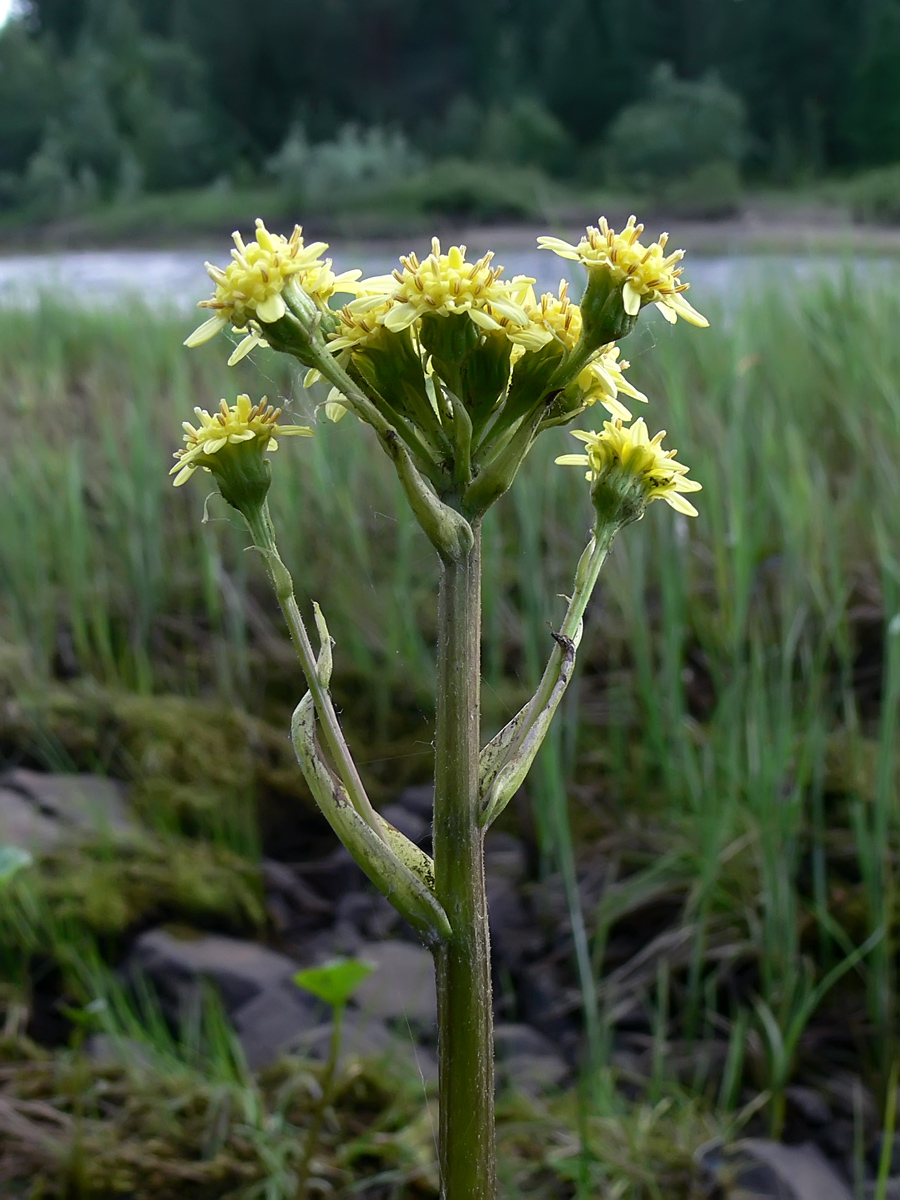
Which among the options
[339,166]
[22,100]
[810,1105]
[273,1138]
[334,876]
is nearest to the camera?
[273,1138]

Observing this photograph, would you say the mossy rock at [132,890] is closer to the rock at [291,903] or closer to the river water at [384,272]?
the rock at [291,903]

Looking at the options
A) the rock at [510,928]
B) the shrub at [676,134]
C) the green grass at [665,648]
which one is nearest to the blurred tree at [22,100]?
the shrub at [676,134]

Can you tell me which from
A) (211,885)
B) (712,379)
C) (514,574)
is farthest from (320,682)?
(712,379)

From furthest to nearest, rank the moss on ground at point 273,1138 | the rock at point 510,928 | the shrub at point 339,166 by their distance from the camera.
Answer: the shrub at point 339,166
the rock at point 510,928
the moss on ground at point 273,1138

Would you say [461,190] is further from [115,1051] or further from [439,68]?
[115,1051]

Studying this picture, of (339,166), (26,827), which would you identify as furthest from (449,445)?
(339,166)

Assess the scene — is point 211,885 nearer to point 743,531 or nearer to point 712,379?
point 743,531

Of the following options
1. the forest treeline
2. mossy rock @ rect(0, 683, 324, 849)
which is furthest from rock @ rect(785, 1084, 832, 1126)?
the forest treeline
